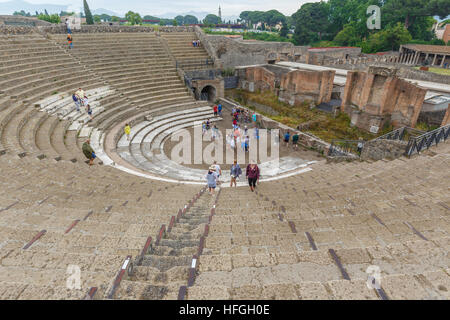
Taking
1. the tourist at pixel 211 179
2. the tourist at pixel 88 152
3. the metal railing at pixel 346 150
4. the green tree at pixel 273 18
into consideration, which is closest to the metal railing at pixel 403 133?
the metal railing at pixel 346 150

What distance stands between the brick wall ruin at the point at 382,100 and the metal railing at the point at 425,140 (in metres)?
4.85

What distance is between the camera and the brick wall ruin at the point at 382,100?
15633 mm

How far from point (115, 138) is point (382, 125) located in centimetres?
1685

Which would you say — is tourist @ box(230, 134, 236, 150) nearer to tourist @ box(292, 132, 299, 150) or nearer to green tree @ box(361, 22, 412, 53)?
tourist @ box(292, 132, 299, 150)

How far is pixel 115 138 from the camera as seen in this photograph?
541 inches

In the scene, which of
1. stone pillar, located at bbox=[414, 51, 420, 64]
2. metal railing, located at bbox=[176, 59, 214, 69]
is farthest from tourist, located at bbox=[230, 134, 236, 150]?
stone pillar, located at bbox=[414, 51, 420, 64]

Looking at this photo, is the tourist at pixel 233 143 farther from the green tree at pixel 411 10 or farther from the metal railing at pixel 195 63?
the green tree at pixel 411 10

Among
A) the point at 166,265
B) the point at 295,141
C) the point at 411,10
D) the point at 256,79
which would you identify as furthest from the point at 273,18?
the point at 166,265

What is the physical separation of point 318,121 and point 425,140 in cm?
810

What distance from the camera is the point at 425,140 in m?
10.7

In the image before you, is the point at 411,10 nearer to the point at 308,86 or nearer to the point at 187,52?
the point at 308,86

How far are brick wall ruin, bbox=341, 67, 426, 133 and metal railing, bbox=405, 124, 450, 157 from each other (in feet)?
15.9

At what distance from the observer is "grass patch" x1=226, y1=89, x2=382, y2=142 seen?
660 inches

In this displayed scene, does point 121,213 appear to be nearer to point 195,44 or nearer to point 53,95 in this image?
point 53,95
